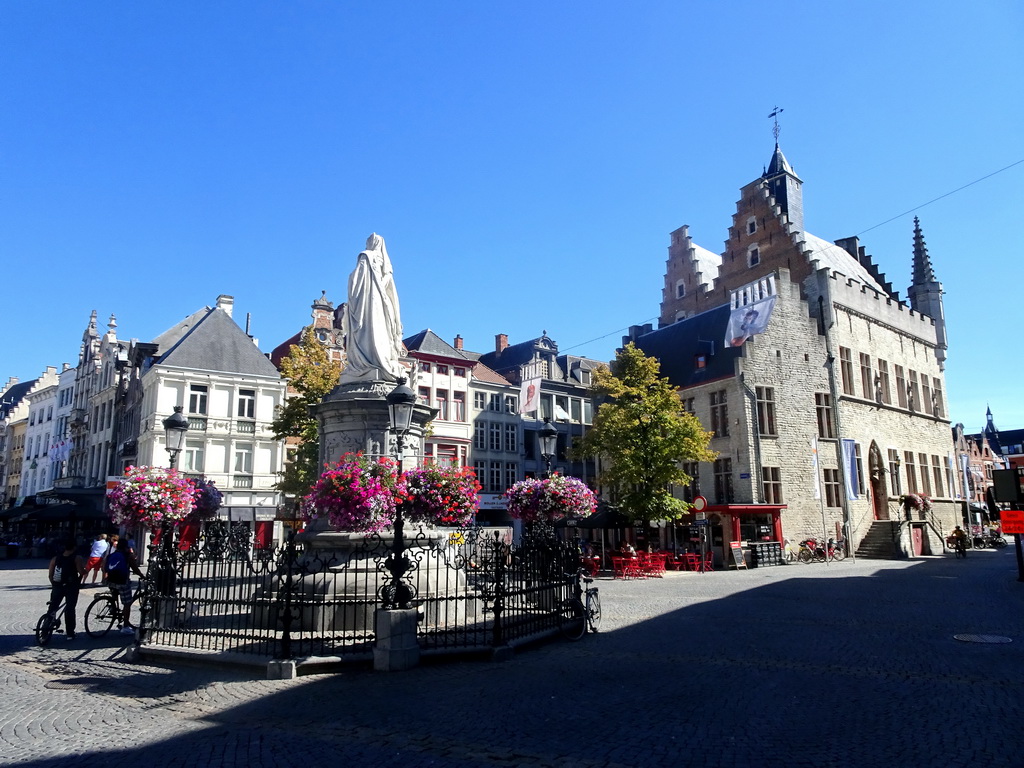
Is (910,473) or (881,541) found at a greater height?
(910,473)

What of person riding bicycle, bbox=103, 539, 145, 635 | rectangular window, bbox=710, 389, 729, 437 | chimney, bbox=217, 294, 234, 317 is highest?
chimney, bbox=217, 294, 234, 317

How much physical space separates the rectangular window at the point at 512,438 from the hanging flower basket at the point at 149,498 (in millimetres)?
34379

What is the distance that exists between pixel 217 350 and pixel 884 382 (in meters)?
39.9

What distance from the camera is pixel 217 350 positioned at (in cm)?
4312

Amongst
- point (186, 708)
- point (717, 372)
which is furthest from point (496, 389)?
point (186, 708)

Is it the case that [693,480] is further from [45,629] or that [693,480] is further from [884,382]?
[45,629]

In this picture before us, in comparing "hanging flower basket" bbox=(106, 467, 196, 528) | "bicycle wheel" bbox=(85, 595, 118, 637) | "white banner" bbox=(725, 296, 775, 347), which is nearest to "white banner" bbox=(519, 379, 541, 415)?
"white banner" bbox=(725, 296, 775, 347)

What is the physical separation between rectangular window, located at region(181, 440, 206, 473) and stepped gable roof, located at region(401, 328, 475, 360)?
1399 cm

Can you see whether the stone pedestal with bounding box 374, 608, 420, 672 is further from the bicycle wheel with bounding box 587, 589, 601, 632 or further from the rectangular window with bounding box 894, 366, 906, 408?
the rectangular window with bounding box 894, 366, 906, 408

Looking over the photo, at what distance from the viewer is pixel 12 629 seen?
1391 cm

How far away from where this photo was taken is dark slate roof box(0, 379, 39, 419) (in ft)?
285

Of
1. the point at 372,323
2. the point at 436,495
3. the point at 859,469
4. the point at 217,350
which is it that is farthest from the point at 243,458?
the point at 436,495

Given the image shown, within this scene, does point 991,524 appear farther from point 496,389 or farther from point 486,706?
point 486,706

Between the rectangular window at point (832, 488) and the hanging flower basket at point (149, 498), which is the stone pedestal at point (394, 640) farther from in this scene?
the rectangular window at point (832, 488)
